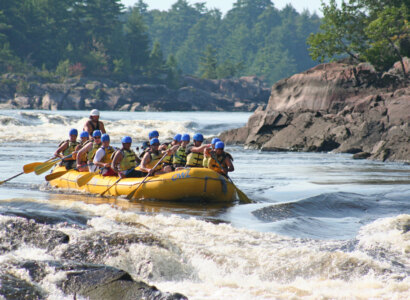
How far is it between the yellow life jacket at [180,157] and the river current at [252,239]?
1.17m

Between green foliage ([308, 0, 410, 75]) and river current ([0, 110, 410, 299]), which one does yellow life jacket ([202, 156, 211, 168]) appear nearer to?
river current ([0, 110, 410, 299])

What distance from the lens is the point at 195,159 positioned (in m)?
13.2

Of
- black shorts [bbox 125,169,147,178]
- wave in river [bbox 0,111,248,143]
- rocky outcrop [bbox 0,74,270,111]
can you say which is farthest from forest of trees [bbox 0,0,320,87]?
black shorts [bbox 125,169,147,178]

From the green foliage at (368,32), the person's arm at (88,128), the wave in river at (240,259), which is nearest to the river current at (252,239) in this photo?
the wave in river at (240,259)

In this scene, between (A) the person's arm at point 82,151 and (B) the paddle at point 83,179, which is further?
(A) the person's arm at point 82,151

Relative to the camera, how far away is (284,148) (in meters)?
29.1

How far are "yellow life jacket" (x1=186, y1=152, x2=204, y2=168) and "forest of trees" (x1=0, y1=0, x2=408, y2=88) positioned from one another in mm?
23318

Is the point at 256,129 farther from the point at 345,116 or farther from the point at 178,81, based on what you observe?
the point at 178,81

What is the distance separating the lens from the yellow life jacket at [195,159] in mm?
13188

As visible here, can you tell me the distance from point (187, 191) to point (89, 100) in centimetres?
6561

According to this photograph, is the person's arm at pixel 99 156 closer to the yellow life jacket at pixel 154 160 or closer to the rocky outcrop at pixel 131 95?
the yellow life jacket at pixel 154 160

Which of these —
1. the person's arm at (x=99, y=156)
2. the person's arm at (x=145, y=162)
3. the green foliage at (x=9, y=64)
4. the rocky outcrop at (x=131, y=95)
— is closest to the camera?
the person's arm at (x=145, y=162)

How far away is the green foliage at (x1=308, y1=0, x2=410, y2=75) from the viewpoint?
34.2m

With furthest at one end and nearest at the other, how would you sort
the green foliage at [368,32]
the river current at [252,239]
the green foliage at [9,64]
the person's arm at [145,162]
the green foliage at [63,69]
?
the green foliage at [63,69], the green foliage at [9,64], the green foliage at [368,32], the person's arm at [145,162], the river current at [252,239]
